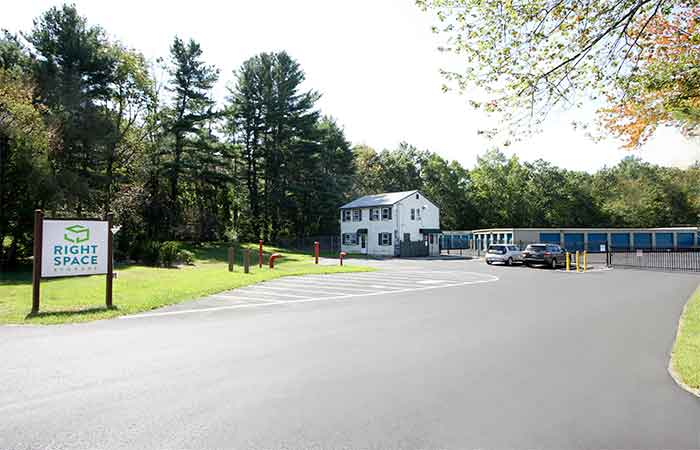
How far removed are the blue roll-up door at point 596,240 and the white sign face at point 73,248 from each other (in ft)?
147

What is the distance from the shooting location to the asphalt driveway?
390cm

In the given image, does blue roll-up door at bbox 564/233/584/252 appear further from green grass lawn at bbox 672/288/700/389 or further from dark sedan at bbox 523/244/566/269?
green grass lawn at bbox 672/288/700/389

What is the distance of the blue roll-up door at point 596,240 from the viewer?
4403cm

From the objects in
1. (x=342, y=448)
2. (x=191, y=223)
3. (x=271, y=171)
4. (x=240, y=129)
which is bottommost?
(x=342, y=448)

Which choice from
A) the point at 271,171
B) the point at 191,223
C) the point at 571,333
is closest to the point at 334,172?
the point at 271,171

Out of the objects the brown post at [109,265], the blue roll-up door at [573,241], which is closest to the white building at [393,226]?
the blue roll-up door at [573,241]

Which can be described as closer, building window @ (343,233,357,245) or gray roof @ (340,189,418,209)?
gray roof @ (340,189,418,209)

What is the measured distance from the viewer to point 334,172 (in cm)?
5800

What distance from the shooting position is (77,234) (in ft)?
35.9

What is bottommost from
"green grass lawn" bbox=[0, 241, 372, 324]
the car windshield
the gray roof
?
"green grass lawn" bbox=[0, 241, 372, 324]

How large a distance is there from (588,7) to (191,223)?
39939mm

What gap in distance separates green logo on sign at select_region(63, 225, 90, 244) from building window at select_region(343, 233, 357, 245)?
3877 centimetres

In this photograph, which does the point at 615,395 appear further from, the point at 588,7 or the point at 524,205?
the point at 524,205

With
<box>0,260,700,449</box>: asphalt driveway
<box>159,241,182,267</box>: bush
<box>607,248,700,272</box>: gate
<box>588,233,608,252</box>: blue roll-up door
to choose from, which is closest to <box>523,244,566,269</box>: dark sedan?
<box>607,248,700,272</box>: gate
